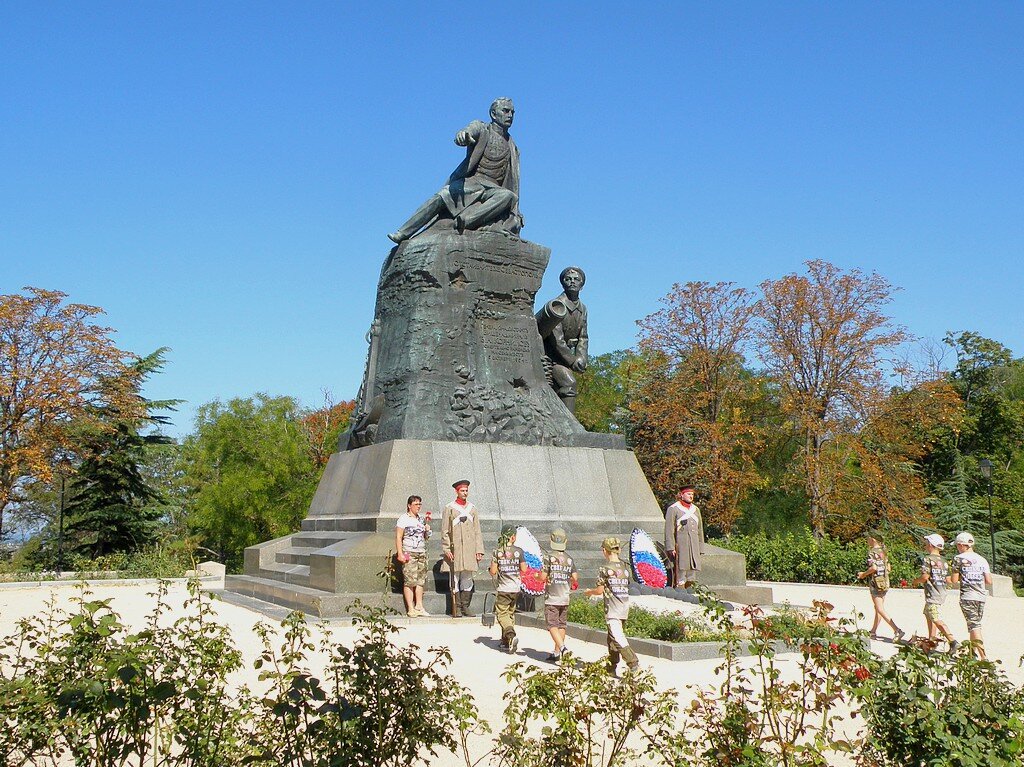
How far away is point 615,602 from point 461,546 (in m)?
3.53

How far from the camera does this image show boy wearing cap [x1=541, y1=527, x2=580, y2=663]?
7.51 m

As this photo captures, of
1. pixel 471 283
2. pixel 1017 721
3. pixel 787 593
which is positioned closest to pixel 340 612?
pixel 471 283

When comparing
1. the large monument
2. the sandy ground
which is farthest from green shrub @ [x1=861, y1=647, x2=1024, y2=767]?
the large monument

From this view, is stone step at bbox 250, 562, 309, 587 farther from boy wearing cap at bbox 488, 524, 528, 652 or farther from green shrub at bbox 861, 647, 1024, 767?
green shrub at bbox 861, 647, 1024, 767

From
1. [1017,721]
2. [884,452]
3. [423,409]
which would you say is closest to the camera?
[1017,721]

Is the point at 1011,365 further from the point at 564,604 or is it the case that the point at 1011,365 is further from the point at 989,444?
the point at 564,604

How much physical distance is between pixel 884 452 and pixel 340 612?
24.4 metres

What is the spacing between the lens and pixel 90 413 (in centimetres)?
2825

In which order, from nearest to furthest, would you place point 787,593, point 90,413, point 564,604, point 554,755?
1. point 554,755
2. point 564,604
3. point 787,593
4. point 90,413

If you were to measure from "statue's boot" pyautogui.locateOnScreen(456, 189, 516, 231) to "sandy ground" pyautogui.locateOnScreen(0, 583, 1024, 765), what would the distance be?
22.1ft

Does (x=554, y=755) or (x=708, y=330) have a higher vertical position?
(x=708, y=330)

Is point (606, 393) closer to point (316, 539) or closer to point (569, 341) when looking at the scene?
point (569, 341)

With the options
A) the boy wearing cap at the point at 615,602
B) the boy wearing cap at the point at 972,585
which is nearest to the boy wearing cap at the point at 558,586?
the boy wearing cap at the point at 615,602

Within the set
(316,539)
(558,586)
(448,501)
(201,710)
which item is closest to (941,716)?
(201,710)
